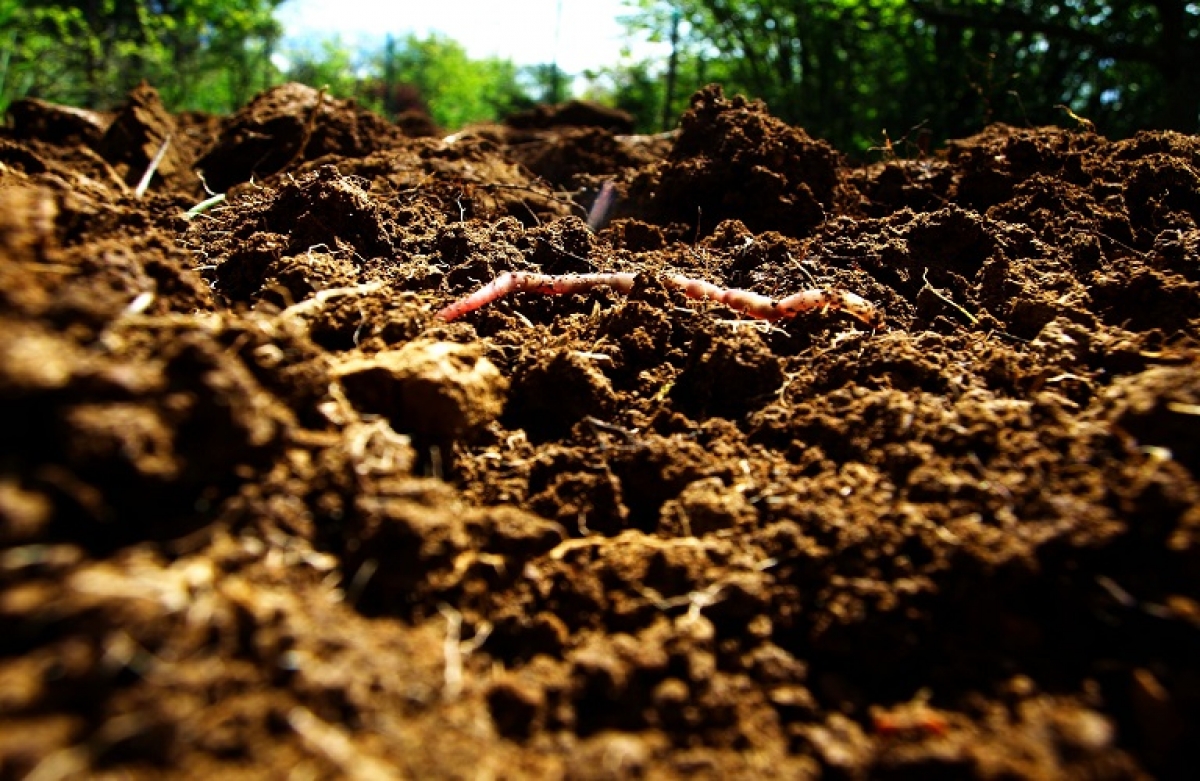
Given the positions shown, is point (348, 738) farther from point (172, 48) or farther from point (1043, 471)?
point (172, 48)

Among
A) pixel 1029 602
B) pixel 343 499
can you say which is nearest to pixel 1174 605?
pixel 1029 602

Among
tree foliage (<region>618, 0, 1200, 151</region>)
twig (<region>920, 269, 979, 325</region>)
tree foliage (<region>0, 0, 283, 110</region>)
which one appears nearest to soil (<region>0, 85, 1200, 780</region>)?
twig (<region>920, 269, 979, 325</region>)

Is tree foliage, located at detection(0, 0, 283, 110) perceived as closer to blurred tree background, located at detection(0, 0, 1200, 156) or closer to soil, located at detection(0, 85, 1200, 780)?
blurred tree background, located at detection(0, 0, 1200, 156)

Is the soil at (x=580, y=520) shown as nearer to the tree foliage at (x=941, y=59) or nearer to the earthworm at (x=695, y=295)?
the earthworm at (x=695, y=295)

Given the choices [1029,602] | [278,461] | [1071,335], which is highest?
[1071,335]

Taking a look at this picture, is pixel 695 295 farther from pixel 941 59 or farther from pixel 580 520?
pixel 941 59

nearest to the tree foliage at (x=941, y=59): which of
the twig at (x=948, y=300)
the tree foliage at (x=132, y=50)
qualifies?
the twig at (x=948, y=300)

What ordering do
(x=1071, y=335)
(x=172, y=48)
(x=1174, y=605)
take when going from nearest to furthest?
(x=1174, y=605) → (x=1071, y=335) → (x=172, y=48)
